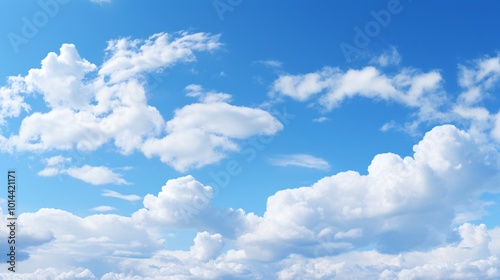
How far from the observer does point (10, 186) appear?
114438mm

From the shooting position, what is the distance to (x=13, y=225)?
112812 millimetres

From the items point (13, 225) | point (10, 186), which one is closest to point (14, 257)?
point (13, 225)

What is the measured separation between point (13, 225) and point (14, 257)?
15.1m

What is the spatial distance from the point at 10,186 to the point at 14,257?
2946 centimetres

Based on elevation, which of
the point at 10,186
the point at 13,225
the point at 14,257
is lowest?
the point at 14,257

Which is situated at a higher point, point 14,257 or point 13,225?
point 13,225

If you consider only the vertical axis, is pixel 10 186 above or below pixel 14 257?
above

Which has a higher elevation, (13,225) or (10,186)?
(10,186)

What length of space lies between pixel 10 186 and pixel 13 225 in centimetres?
1539

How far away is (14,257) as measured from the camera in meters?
117

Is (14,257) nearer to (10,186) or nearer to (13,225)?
(13,225)
